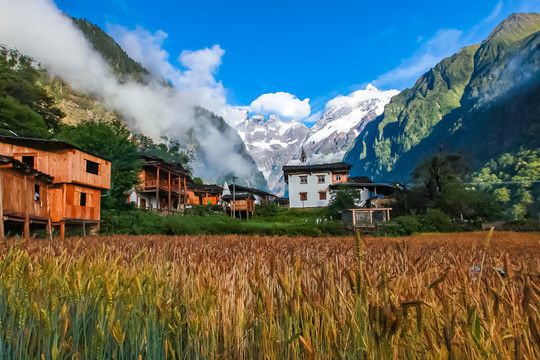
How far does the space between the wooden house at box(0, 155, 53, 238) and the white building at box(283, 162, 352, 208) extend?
42.3 meters

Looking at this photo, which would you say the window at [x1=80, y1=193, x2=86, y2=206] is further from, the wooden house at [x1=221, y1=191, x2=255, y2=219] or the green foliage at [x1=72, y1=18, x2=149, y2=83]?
the green foliage at [x1=72, y1=18, x2=149, y2=83]

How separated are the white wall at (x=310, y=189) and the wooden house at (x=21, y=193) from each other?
4290 centimetres

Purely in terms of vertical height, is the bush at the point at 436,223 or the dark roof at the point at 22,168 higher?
the dark roof at the point at 22,168

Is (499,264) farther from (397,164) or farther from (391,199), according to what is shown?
(397,164)

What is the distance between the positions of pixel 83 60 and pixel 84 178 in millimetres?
129928

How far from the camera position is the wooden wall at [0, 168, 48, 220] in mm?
18172

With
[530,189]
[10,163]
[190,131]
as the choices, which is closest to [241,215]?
[10,163]

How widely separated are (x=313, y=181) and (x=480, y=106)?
105247mm

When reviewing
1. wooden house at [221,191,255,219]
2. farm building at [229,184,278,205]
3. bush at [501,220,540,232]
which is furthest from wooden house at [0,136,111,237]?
farm building at [229,184,278,205]

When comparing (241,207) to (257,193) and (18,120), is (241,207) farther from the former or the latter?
(18,120)

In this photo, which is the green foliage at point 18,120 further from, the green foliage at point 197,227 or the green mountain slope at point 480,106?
the green mountain slope at point 480,106

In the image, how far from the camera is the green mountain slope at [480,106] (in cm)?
10175

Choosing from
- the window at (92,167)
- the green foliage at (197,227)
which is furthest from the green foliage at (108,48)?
the green foliage at (197,227)

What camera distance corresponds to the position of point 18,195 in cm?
1977
